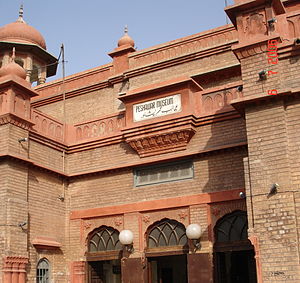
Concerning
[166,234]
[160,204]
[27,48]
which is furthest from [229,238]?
[27,48]

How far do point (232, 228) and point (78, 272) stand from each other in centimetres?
456

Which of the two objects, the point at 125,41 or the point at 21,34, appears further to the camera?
the point at 21,34

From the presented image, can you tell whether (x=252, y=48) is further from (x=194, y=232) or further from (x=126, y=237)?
(x=126, y=237)

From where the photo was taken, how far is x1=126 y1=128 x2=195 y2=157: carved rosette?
42.2 ft

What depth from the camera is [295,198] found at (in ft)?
30.8

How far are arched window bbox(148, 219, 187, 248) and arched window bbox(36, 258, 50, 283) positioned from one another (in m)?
2.83

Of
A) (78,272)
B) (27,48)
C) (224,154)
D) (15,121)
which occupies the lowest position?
(78,272)

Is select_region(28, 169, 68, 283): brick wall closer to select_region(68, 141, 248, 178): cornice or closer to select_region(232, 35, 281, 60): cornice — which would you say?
select_region(68, 141, 248, 178): cornice

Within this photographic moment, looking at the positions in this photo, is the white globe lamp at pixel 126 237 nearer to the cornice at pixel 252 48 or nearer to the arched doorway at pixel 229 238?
the arched doorway at pixel 229 238

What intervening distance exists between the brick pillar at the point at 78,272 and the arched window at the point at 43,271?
735 mm

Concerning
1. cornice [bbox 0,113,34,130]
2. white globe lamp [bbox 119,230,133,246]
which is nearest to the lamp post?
white globe lamp [bbox 119,230,133,246]

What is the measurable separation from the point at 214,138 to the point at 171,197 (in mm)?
1866

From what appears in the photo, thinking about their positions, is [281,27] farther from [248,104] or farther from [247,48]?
[248,104]

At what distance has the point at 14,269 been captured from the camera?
1195 centimetres
